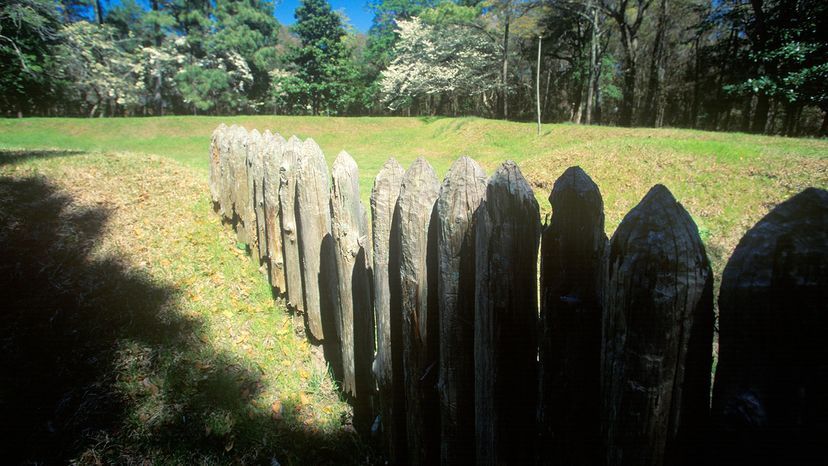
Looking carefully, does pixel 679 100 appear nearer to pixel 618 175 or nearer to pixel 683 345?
pixel 618 175

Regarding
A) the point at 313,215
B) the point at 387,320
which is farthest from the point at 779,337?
the point at 313,215

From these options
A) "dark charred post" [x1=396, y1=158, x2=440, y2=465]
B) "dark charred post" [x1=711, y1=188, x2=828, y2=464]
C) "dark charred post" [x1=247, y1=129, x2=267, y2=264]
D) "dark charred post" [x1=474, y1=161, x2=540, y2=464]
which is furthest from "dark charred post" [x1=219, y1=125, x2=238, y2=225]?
"dark charred post" [x1=711, y1=188, x2=828, y2=464]

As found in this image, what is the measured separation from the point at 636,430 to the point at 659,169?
10.7m

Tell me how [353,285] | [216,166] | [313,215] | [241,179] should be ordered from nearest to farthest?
[353,285]
[313,215]
[241,179]
[216,166]

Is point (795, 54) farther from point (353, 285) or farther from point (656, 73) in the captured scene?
point (353, 285)

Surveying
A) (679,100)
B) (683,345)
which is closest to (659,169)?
(683,345)

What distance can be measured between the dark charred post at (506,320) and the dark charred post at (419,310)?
1.25ft

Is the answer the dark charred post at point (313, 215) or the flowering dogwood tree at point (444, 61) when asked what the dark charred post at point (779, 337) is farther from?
the flowering dogwood tree at point (444, 61)

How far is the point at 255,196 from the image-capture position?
4625 mm

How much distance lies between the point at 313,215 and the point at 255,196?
1.73 metres

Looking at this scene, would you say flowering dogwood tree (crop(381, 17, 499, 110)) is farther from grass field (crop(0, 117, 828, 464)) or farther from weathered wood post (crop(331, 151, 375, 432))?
weathered wood post (crop(331, 151, 375, 432))

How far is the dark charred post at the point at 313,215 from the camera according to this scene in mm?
3189

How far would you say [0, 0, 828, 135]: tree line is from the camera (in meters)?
21.9

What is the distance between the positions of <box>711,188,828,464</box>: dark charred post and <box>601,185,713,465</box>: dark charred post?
0.09 metres
